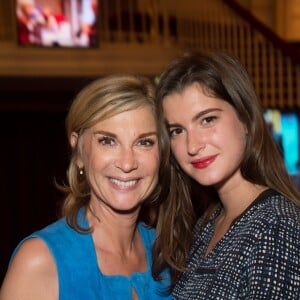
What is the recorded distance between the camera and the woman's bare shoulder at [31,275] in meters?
1.71

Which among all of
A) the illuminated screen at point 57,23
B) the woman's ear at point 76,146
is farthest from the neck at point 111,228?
the illuminated screen at point 57,23

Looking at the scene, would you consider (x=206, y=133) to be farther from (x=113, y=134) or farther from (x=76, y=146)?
(x=76, y=146)

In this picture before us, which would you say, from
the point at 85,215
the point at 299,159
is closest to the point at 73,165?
the point at 85,215

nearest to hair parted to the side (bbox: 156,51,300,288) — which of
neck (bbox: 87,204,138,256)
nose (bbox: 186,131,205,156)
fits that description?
nose (bbox: 186,131,205,156)

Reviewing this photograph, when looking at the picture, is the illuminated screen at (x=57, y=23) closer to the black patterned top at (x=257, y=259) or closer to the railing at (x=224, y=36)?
the railing at (x=224, y=36)

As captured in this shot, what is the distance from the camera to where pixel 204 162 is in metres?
1.83

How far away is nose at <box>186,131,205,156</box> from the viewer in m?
1.81

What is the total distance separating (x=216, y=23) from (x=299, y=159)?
1690 mm

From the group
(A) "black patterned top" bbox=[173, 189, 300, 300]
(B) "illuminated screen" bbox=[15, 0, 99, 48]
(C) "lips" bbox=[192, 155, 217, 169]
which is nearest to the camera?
(A) "black patterned top" bbox=[173, 189, 300, 300]

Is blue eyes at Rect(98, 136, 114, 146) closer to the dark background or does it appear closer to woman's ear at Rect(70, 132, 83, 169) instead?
woman's ear at Rect(70, 132, 83, 169)

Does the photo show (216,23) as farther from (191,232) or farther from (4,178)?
(191,232)

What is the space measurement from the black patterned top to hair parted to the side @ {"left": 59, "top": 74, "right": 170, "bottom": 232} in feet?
1.18

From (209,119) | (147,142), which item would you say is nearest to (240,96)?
(209,119)

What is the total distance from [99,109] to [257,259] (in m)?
0.64
